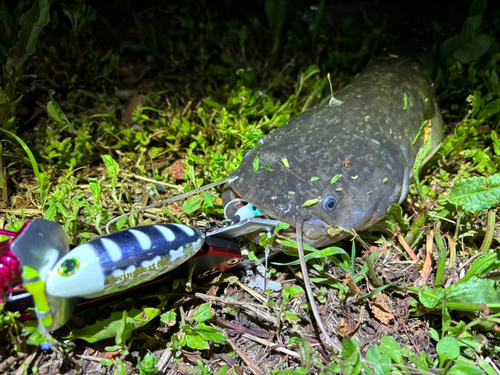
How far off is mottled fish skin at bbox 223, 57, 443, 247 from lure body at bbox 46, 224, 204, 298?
46cm

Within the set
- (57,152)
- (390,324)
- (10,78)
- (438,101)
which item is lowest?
(390,324)

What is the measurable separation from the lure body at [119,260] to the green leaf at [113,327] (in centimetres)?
21

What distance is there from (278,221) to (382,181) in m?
0.62

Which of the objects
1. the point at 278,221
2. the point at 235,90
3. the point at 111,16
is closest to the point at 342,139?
the point at 278,221

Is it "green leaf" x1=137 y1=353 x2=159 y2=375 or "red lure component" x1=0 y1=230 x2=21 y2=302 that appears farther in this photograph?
"green leaf" x1=137 y1=353 x2=159 y2=375

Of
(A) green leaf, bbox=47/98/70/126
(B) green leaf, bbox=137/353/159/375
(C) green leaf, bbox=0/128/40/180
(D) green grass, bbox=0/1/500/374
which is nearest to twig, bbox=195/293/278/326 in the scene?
(D) green grass, bbox=0/1/500/374

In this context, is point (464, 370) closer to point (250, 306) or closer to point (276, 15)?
point (250, 306)

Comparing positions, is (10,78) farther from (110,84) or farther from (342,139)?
(342,139)

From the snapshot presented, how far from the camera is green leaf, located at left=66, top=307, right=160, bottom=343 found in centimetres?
166

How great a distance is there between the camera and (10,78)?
2242mm

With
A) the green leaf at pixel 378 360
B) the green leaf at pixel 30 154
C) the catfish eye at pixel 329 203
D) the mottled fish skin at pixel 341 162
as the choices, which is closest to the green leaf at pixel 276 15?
the mottled fish skin at pixel 341 162

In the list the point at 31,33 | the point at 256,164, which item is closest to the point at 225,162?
the point at 256,164

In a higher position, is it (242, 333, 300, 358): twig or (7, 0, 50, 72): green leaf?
(7, 0, 50, 72): green leaf

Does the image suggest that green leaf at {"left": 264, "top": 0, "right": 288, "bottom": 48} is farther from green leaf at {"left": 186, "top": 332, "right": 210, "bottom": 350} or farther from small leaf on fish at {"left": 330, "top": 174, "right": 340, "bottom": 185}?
green leaf at {"left": 186, "top": 332, "right": 210, "bottom": 350}
